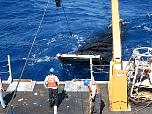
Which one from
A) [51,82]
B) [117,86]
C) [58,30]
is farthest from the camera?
[58,30]

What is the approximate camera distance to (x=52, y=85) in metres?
25.5

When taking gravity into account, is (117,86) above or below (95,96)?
above

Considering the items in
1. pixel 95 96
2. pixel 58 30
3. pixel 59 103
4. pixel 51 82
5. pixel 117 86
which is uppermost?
pixel 51 82

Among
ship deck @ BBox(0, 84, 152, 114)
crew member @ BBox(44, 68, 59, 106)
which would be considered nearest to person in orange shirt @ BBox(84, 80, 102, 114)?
→ ship deck @ BBox(0, 84, 152, 114)

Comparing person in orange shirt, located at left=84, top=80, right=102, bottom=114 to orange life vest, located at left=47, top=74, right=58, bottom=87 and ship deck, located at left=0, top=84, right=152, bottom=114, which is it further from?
orange life vest, located at left=47, top=74, right=58, bottom=87

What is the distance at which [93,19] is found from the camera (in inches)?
1905

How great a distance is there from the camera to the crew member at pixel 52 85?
25.5 meters

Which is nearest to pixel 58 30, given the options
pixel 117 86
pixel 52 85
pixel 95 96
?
pixel 52 85

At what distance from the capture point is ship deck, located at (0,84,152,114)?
1030 inches

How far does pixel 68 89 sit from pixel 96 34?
16424mm

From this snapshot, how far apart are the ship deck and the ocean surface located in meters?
8.52

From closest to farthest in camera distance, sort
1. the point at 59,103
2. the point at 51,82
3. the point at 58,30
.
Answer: the point at 51,82 < the point at 59,103 < the point at 58,30

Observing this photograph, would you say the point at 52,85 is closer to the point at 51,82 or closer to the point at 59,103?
the point at 51,82

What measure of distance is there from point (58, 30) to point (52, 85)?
20.7 meters
